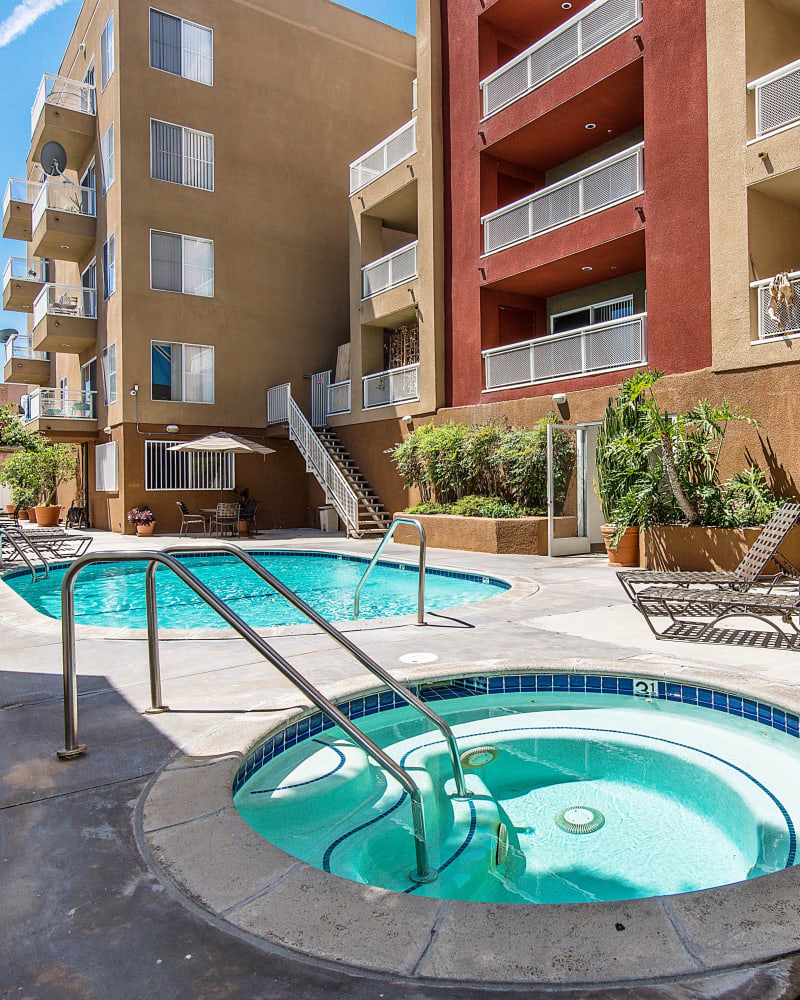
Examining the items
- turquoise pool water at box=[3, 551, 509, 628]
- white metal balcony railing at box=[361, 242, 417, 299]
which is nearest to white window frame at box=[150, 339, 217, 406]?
white metal balcony railing at box=[361, 242, 417, 299]

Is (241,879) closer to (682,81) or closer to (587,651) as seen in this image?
(587,651)

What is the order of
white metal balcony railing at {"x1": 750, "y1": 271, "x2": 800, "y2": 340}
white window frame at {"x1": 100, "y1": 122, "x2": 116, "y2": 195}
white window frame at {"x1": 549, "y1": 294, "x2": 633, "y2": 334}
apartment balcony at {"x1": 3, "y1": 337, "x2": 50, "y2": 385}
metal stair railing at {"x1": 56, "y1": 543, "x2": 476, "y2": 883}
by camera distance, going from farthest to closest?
apartment balcony at {"x1": 3, "y1": 337, "x2": 50, "y2": 385} → white window frame at {"x1": 100, "y1": 122, "x2": 116, "y2": 195} → white window frame at {"x1": 549, "y1": 294, "x2": 633, "y2": 334} → white metal balcony railing at {"x1": 750, "y1": 271, "x2": 800, "y2": 340} → metal stair railing at {"x1": 56, "y1": 543, "x2": 476, "y2": 883}

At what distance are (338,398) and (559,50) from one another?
9.91 m

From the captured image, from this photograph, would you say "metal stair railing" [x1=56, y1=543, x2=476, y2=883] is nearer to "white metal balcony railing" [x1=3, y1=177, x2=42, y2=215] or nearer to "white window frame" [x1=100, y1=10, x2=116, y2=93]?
"white window frame" [x1=100, y1=10, x2=116, y2=93]

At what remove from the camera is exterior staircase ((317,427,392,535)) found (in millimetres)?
17688

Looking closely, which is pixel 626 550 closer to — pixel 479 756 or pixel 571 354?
pixel 571 354

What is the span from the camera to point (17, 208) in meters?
24.9

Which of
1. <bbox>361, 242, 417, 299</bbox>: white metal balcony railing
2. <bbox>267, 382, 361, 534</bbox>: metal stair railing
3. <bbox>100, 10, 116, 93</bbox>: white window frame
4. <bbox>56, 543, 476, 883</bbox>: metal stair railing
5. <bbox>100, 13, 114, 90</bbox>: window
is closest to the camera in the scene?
<bbox>56, 543, 476, 883</bbox>: metal stair railing

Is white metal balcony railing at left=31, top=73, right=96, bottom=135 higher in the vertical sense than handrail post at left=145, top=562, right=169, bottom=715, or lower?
higher

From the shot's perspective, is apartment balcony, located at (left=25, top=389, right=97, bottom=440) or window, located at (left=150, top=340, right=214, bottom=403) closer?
window, located at (left=150, top=340, right=214, bottom=403)

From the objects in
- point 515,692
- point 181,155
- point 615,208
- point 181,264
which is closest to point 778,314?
point 615,208

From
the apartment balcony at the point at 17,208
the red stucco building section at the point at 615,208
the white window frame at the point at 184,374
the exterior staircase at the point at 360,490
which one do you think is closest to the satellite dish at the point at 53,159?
the apartment balcony at the point at 17,208

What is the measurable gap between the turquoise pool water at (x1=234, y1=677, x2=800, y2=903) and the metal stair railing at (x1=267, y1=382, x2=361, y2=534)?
1282 cm

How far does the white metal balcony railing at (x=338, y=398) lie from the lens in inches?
784
